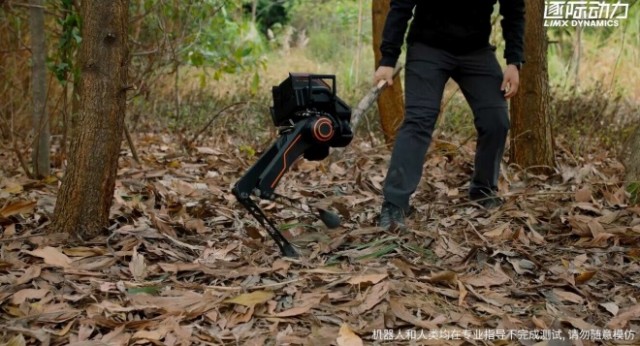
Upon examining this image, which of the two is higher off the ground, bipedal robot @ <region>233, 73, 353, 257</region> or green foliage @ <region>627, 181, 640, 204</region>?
bipedal robot @ <region>233, 73, 353, 257</region>

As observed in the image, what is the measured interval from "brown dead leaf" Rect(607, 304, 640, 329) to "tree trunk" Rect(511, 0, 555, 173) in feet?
6.52

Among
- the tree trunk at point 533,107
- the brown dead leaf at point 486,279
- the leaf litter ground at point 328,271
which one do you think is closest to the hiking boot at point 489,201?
the leaf litter ground at point 328,271

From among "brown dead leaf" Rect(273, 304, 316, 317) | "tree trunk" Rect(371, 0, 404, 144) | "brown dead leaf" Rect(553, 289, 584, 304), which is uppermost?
"tree trunk" Rect(371, 0, 404, 144)

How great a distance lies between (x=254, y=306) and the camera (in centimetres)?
243

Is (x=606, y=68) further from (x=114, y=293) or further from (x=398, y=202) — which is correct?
(x=114, y=293)

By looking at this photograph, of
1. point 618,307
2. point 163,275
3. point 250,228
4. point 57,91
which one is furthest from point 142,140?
point 618,307

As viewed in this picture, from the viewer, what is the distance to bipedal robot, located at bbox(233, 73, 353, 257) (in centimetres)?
284

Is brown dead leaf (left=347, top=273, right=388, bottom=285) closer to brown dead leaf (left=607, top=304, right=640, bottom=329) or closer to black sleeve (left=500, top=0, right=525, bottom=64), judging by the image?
brown dead leaf (left=607, top=304, right=640, bottom=329)

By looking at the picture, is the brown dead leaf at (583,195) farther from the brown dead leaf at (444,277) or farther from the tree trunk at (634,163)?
the brown dead leaf at (444,277)

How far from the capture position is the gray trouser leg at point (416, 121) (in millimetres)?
3432

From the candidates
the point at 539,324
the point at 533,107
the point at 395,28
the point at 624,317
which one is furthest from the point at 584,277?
the point at 533,107

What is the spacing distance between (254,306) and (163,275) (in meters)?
0.50

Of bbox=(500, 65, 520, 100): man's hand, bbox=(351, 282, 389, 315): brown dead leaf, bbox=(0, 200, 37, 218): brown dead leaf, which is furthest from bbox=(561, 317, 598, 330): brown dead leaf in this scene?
bbox=(0, 200, 37, 218): brown dead leaf

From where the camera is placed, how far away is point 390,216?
134 inches
